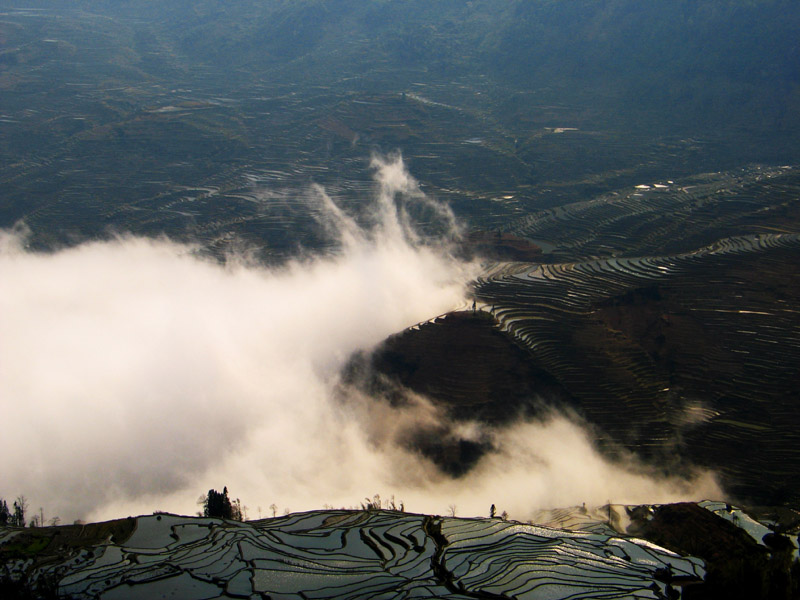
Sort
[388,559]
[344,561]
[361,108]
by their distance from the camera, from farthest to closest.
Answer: [361,108]
[388,559]
[344,561]

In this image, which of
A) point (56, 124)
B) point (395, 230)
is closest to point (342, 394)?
point (395, 230)

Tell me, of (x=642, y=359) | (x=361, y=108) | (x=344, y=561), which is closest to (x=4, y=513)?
(x=344, y=561)

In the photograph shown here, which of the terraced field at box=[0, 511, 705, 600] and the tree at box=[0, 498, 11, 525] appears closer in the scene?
the terraced field at box=[0, 511, 705, 600]

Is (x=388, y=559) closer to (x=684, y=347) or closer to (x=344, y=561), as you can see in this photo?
(x=344, y=561)

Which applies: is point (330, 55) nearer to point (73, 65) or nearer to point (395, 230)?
point (73, 65)

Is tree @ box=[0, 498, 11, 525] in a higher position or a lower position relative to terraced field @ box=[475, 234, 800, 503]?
lower

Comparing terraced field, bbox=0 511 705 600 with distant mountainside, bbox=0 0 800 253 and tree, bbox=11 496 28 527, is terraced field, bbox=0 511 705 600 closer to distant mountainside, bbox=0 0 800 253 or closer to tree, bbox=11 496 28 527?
tree, bbox=11 496 28 527

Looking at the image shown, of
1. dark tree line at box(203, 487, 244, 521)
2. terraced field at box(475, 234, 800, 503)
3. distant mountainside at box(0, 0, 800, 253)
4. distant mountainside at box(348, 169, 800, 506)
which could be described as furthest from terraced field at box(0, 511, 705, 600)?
distant mountainside at box(0, 0, 800, 253)

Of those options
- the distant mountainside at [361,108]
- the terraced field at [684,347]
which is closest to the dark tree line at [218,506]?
the terraced field at [684,347]
